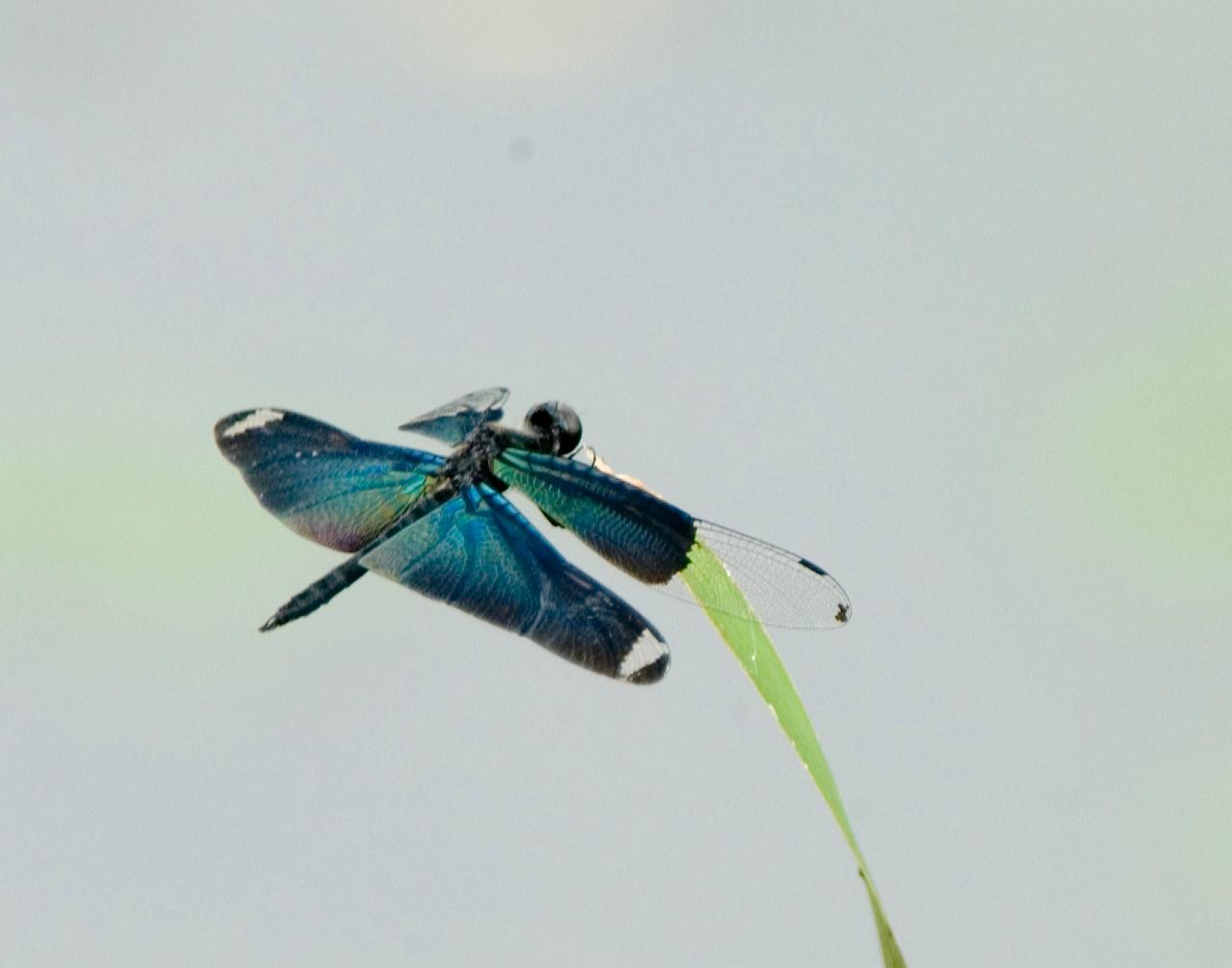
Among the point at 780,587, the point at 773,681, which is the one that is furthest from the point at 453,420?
the point at 773,681

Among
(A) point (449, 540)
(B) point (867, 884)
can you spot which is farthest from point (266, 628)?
(B) point (867, 884)

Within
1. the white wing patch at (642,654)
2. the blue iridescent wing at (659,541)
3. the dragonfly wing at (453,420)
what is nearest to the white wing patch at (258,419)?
the dragonfly wing at (453,420)

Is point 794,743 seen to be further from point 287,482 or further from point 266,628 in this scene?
point 287,482

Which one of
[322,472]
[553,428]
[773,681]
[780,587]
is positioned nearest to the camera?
A: [773,681]

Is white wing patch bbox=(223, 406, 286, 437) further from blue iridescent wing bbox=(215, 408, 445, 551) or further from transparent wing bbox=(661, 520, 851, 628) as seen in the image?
transparent wing bbox=(661, 520, 851, 628)

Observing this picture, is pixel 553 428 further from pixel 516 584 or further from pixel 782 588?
pixel 782 588

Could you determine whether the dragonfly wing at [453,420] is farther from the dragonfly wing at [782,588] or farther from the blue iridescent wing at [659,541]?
the dragonfly wing at [782,588]

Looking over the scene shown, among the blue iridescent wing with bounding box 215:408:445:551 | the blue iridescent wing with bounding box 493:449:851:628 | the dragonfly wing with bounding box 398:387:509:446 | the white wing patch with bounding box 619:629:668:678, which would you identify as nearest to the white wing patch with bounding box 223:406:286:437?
the blue iridescent wing with bounding box 215:408:445:551
